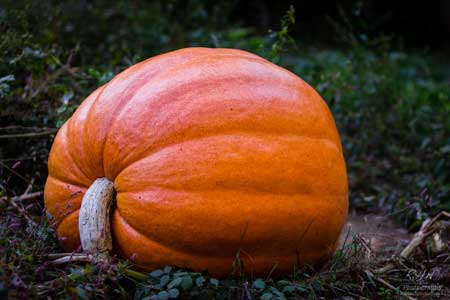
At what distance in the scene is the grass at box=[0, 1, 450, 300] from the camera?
188cm

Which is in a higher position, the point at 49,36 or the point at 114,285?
the point at 49,36

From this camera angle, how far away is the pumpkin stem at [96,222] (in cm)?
202

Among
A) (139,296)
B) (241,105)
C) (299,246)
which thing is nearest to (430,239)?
(299,246)

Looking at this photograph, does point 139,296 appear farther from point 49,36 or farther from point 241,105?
point 49,36

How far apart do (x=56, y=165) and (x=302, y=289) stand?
1047 mm

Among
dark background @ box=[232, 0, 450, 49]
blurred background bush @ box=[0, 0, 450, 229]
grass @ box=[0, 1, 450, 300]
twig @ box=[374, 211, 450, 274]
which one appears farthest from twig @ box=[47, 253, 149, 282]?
dark background @ box=[232, 0, 450, 49]

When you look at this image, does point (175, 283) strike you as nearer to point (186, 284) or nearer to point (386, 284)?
point (186, 284)

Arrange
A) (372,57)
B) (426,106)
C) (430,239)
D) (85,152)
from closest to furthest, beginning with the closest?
(85,152) → (430,239) → (426,106) → (372,57)

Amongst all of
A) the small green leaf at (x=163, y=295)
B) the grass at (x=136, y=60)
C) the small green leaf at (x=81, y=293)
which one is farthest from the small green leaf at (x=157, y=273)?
the small green leaf at (x=81, y=293)

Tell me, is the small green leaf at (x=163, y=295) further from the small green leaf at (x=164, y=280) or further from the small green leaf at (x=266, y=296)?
the small green leaf at (x=266, y=296)

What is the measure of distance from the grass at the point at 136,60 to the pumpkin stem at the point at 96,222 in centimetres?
8

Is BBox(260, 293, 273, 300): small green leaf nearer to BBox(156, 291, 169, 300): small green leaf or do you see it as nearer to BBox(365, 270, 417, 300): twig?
BBox(156, 291, 169, 300): small green leaf

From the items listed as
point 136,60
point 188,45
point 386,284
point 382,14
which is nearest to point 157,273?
point 386,284

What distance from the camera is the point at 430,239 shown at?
2676 mm
